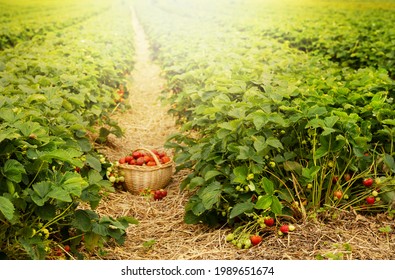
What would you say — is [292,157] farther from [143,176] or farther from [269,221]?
[143,176]

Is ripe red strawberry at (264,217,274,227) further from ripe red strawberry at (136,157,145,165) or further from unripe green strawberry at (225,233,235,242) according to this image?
ripe red strawberry at (136,157,145,165)

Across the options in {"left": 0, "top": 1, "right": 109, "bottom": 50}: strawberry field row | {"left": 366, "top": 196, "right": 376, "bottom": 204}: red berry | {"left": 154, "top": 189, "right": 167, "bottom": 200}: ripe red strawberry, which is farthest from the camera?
{"left": 0, "top": 1, "right": 109, "bottom": 50}: strawberry field row

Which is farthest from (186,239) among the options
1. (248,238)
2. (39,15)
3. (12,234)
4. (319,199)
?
(39,15)

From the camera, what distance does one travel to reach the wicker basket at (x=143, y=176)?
3631 millimetres

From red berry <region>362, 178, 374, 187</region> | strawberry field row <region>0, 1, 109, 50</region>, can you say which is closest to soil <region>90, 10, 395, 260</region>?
red berry <region>362, 178, 374, 187</region>

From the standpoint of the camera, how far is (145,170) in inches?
142

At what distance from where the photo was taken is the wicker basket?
11.9ft

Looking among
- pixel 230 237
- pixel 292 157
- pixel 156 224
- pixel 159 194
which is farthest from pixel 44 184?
pixel 159 194

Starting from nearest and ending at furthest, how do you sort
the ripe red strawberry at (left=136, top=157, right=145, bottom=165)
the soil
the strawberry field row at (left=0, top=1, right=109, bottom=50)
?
1. the soil
2. the ripe red strawberry at (left=136, top=157, right=145, bottom=165)
3. the strawberry field row at (left=0, top=1, right=109, bottom=50)

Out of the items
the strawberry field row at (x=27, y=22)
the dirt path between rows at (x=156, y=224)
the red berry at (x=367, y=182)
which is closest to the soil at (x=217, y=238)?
the dirt path between rows at (x=156, y=224)

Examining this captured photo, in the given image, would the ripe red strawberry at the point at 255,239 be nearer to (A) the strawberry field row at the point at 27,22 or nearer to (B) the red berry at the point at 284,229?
(B) the red berry at the point at 284,229
